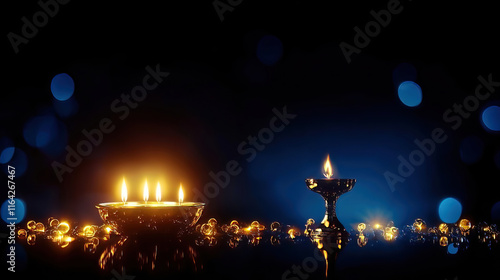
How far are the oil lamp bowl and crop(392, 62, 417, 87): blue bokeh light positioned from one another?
0.92 meters

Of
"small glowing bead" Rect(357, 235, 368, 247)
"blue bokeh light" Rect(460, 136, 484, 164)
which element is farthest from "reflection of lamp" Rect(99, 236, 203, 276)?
"blue bokeh light" Rect(460, 136, 484, 164)

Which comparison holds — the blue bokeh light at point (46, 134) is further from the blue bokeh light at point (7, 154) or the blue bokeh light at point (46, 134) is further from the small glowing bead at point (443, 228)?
the small glowing bead at point (443, 228)

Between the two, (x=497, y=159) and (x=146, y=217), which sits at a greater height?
(x=497, y=159)

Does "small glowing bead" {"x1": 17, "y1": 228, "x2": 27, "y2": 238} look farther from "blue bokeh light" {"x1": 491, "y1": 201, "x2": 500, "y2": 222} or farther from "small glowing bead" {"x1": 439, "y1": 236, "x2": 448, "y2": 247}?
"blue bokeh light" {"x1": 491, "y1": 201, "x2": 500, "y2": 222}

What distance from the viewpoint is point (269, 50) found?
5.31ft

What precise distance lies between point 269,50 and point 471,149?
2.61 ft
